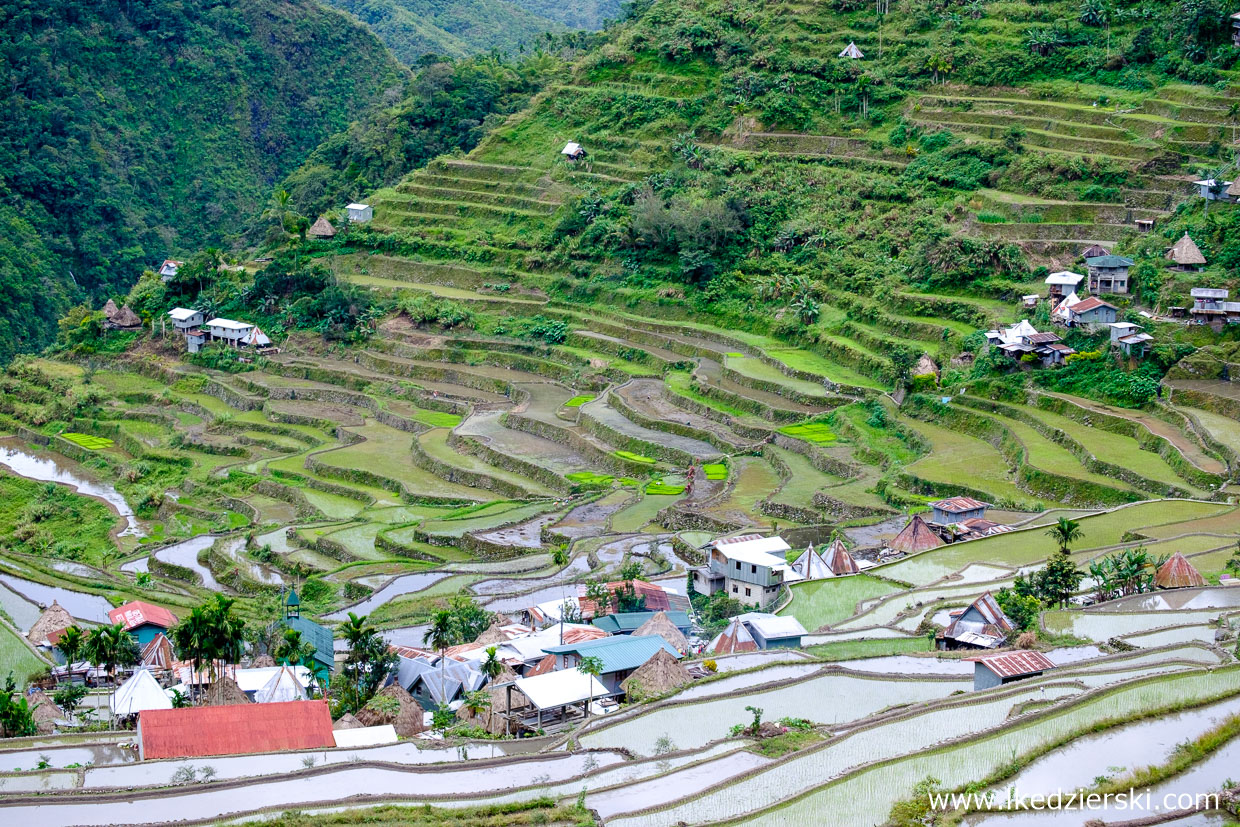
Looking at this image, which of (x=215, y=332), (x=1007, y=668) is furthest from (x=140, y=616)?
(x=215, y=332)

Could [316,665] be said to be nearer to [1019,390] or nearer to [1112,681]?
[1112,681]

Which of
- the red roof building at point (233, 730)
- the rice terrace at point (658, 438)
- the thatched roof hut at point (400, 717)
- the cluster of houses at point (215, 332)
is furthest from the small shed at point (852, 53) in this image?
the red roof building at point (233, 730)

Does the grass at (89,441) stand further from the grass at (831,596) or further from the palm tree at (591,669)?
the palm tree at (591,669)

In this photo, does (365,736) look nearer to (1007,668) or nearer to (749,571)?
(1007,668)

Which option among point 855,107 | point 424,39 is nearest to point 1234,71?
point 855,107

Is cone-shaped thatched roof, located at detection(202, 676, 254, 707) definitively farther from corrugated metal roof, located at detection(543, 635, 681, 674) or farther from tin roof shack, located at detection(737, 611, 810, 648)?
tin roof shack, located at detection(737, 611, 810, 648)

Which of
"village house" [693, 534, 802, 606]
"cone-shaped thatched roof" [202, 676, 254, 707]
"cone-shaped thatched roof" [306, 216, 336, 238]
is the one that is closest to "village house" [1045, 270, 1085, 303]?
"village house" [693, 534, 802, 606]
